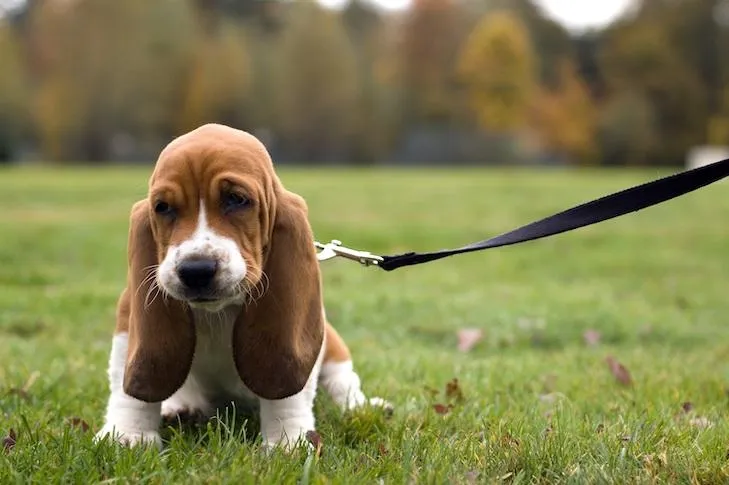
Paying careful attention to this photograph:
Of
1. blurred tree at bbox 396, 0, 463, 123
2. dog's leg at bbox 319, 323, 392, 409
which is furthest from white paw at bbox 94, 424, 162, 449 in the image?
blurred tree at bbox 396, 0, 463, 123

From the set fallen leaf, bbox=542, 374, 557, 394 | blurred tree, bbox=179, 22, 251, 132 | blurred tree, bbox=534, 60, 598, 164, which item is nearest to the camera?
fallen leaf, bbox=542, 374, 557, 394

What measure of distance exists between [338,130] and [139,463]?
46656 millimetres

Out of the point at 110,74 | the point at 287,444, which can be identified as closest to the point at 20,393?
the point at 287,444

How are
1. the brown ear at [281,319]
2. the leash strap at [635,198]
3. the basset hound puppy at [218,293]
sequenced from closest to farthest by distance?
the basset hound puppy at [218,293], the brown ear at [281,319], the leash strap at [635,198]

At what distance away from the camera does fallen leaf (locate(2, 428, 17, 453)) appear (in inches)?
113

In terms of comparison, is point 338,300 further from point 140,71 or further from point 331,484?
point 140,71

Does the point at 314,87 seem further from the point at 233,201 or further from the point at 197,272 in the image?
the point at 197,272

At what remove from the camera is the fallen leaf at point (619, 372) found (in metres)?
4.68

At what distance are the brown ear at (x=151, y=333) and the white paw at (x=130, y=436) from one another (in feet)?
0.48

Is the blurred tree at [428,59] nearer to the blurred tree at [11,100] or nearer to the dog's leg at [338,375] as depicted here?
the blurred tree at [11,100]

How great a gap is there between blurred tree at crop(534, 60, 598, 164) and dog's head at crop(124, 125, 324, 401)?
5110cm

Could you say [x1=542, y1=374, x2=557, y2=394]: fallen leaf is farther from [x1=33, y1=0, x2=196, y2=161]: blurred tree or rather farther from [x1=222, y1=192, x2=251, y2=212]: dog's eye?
[x1=33, y1=0, x2=196, y2=161]: blurred tree

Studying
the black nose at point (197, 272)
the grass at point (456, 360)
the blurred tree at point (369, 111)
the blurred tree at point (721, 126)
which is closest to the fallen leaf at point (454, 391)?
the grass at point (456, 360)

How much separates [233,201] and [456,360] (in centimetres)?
290
